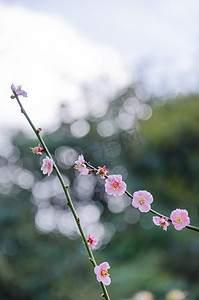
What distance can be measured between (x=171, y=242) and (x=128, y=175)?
1.06m

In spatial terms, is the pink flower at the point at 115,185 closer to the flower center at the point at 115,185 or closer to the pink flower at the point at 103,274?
the flower center at the point at 115,185

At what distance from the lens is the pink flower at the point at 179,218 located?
0.54 meters

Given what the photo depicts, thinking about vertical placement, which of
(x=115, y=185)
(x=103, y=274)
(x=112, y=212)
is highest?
(x=112, y=212)

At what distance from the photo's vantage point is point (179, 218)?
A: 0.54 metres

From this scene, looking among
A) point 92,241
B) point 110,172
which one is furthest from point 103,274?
point 110,172

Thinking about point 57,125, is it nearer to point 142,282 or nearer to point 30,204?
point 30,204

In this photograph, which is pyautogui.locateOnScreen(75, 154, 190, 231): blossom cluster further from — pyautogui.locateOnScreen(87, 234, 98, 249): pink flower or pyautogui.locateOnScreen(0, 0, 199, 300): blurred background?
pyautogui.locateOnScreen(0, 0, 199, 300): blurred background

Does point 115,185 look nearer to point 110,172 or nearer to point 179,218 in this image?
point 179,218

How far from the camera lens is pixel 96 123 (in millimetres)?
5449

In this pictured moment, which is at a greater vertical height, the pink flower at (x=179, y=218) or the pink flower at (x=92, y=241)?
the pink flower at (x=92, y=241)

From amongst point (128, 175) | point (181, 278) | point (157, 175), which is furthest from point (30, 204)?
point (181, 278)

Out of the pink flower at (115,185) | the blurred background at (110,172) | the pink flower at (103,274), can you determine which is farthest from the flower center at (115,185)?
the blurred background at (110,172)

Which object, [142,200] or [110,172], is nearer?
[142,200]

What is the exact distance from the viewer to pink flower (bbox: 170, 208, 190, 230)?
540 mm
